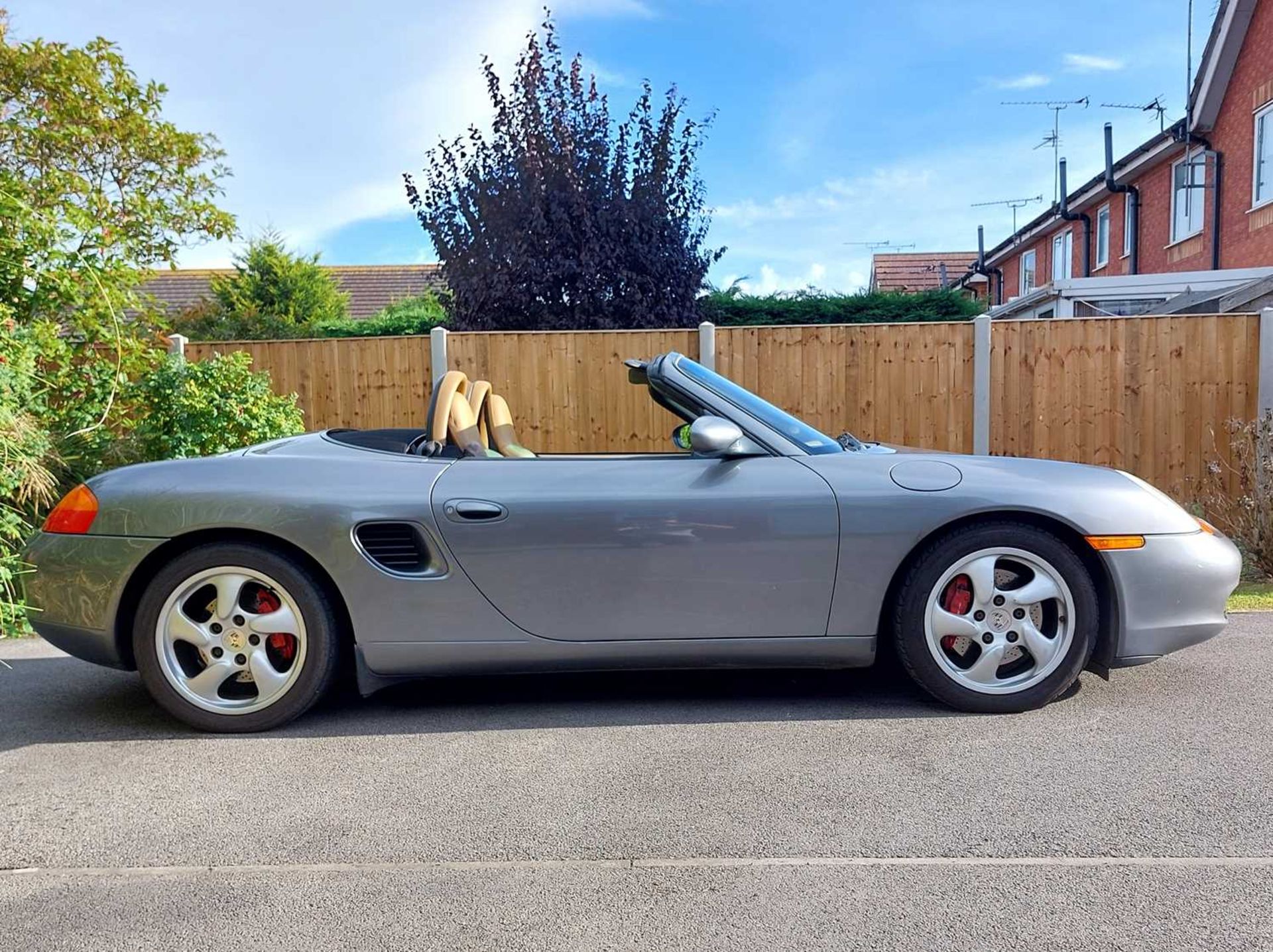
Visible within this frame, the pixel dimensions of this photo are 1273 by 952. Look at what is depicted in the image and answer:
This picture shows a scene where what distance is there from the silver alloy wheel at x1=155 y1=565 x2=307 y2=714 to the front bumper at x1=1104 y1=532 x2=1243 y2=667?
2766 millimetres

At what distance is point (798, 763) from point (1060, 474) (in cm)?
140

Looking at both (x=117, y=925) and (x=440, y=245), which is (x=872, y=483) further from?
(x=440, y=245)

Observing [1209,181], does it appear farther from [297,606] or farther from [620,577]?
[297,606]

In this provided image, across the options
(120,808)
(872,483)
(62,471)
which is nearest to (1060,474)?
(872,483)

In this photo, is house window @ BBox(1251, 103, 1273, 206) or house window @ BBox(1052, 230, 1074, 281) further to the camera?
house window @ BBox(1052, 230, 1074, 281)

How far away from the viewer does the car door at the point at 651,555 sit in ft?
10.6

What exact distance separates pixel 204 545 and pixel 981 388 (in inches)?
252

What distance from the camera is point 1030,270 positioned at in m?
25.9

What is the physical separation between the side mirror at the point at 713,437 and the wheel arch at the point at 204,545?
131 cm

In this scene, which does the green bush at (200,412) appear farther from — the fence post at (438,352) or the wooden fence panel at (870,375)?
the wooden fence panel at (870,375)

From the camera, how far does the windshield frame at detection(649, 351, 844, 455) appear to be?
343cm

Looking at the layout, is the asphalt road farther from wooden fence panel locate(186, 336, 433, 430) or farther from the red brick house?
the red brick house

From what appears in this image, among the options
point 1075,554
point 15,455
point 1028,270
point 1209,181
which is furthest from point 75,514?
point 1028,270

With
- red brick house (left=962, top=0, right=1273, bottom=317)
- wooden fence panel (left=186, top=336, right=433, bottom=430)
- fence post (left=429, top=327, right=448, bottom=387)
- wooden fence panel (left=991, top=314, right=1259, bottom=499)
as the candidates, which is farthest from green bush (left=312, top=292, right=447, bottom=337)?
red brick house (left=962, top=0, right=1273, bottom=317)
